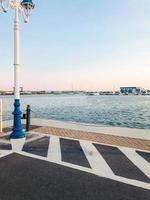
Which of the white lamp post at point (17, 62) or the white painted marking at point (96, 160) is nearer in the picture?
the white painted marking at point (96, 160)

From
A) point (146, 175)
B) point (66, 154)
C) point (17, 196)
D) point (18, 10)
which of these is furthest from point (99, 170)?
point (18, 10)

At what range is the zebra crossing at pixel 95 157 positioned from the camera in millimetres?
5613

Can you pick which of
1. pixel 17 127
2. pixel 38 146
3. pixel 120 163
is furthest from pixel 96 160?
pixel 17 127

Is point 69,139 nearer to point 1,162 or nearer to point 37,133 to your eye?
point 37,133

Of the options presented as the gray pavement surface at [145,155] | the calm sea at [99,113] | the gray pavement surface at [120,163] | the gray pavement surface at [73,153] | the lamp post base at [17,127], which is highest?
the lamp post base at [17,127]

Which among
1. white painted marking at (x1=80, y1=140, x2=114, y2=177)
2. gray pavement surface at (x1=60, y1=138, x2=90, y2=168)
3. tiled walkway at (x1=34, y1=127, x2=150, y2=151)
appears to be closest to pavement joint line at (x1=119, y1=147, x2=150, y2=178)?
tiled walkway at (x1=34, y1=127, x2=150, y2=151)

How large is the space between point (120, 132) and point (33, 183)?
6.88 metres

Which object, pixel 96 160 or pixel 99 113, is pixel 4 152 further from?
pixel 99 113

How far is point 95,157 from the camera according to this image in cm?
704

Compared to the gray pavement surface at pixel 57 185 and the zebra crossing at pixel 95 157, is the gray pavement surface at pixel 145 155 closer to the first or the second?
the zebra crossing at pixel 95 157

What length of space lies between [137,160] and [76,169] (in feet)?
6.59

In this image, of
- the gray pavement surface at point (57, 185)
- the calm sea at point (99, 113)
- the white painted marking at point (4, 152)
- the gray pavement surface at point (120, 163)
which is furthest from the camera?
the calm sea at point (99, 113)

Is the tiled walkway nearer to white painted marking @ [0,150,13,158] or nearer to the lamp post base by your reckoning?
the lamp post base

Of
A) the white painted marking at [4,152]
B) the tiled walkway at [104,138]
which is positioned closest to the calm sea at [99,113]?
the tiled walkway at [104,138]
